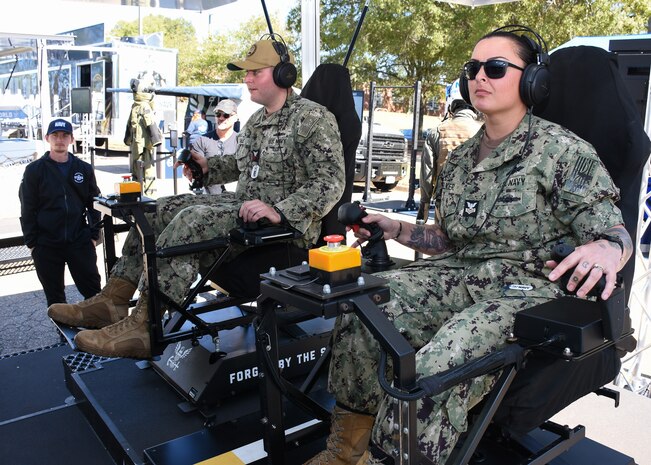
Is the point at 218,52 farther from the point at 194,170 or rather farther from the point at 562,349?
the point at 562,349

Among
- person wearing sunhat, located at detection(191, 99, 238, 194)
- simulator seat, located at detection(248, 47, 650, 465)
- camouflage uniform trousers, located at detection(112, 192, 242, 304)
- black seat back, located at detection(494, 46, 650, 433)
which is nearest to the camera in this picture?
simulator seat, located at detection(248, 47, 650, 465)

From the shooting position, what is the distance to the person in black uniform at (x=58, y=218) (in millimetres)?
4320

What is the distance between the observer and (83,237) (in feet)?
14.4

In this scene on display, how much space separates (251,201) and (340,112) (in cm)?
89

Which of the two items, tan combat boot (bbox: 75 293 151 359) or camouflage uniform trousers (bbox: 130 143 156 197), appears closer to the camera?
tan combat boot (bbox: 75 293 151 359)

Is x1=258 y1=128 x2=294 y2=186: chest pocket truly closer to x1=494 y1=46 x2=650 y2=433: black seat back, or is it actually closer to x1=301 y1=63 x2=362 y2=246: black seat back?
x1=301 y1=63 x2=362 y2=246: black seat back

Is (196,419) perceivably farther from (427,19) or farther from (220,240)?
(427,19)

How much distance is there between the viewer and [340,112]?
3.45 m

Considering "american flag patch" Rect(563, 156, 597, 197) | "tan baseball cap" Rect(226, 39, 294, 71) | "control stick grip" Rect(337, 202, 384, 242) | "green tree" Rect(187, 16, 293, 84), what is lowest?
"control stick grip" Rect(337, 202, 384, 242)

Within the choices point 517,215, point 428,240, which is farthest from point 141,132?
point 517,215

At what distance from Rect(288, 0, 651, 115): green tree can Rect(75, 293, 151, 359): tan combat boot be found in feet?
46.6

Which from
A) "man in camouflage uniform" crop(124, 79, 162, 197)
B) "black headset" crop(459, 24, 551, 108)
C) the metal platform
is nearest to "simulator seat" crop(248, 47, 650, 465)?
"black headset" crop(459, 24, 551, 108)

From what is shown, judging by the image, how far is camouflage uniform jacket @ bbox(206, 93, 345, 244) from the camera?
3094 mm

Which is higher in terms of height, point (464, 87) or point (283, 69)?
point (283, 69)
